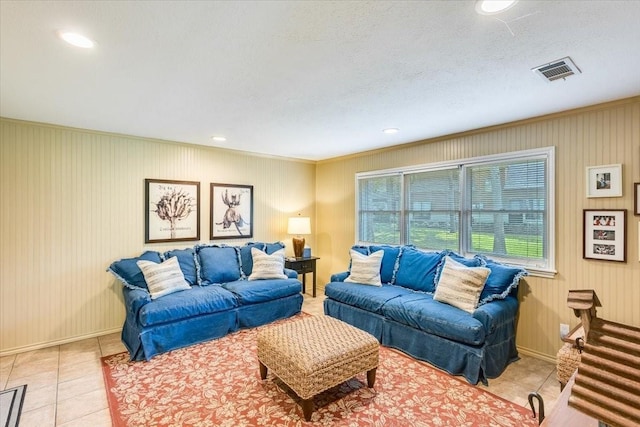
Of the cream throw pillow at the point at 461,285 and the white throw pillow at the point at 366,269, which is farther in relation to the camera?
the white throw pillow at the point at 366,269

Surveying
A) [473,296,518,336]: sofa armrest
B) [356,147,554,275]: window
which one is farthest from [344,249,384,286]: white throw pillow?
[473,296,518,336]: sofa armrest

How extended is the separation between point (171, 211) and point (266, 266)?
1.51 m

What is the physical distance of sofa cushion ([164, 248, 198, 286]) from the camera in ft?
12.8

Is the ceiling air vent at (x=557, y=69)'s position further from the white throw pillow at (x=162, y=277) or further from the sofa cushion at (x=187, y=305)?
the white throw pillow at (x=162, y=277)

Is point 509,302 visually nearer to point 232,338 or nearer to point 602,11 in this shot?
point 602,11

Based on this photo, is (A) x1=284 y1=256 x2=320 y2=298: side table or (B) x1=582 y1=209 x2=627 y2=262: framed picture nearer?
(B) x1=582 y1=209 x2=627 y2=262: framed picture

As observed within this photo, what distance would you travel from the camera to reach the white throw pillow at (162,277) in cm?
341

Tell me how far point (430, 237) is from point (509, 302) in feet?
4.45

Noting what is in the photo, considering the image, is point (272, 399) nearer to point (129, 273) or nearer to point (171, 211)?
point (129, 273)

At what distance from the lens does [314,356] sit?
223 cm

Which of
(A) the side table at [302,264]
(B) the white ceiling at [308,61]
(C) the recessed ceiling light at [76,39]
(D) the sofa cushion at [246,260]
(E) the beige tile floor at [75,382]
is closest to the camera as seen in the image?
(B) the white ceiling at [308,61]

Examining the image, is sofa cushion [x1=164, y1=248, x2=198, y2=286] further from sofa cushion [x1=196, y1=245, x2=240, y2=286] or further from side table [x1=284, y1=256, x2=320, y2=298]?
side table [x1=284, y1=256, x2=320, y2=298]

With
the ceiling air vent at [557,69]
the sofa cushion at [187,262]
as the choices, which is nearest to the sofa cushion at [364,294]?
the sofa cushion at [187,262]

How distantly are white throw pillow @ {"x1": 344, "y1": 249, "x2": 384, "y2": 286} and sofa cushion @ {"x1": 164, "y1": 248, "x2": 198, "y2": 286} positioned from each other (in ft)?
6.47
